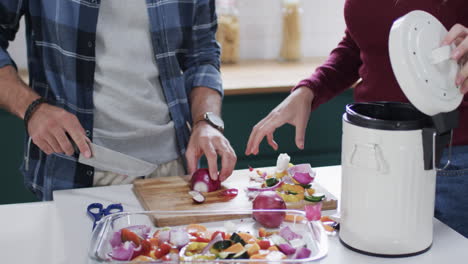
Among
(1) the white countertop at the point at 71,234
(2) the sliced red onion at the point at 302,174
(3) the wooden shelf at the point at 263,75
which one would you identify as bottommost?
(1) the white countertop at the point at 71,234

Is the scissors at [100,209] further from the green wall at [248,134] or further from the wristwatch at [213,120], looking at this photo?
the green wall at [248,134]

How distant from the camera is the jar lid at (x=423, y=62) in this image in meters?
0.83

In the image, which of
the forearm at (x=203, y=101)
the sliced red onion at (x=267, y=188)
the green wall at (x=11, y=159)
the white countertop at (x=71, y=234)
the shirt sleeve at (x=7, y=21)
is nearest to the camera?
the white countertop at (x=71, y=234)

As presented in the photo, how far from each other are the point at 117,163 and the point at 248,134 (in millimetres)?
1122

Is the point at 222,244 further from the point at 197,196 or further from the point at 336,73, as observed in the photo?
the point at 336,73

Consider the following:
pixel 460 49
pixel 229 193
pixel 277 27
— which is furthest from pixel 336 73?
pixel 277 27

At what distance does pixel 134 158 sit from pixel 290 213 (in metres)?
0.55

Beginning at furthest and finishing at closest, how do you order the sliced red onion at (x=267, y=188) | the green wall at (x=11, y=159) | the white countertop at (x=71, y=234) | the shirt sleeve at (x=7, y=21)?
the green wall at (x=11, y=159)
the shirt sleeve at (x=7, y=21)
the sliced red onion at (x=267, y=188)
the white countertop at (x=71, y=234)

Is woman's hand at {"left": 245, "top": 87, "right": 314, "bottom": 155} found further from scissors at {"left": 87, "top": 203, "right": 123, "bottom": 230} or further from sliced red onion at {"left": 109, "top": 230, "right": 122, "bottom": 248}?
sliced red onion at {"left": 109, "top": 230, "right": 122, "bottom": 248}

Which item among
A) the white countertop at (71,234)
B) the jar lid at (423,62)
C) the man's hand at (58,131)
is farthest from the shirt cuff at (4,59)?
the jar lid at (423,62)

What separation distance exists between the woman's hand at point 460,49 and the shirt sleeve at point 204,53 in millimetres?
750

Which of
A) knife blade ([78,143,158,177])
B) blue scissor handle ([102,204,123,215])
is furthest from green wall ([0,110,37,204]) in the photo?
blue scissor handle ([102,204,123,215])

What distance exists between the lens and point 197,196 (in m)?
1.19

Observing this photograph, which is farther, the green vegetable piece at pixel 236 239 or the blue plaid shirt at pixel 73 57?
the blue plaid shirt at pixel 73 57
